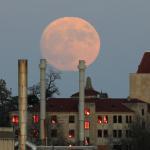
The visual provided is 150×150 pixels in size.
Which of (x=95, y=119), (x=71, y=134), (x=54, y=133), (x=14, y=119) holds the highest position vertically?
(x=95, y=119)

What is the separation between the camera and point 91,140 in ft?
500

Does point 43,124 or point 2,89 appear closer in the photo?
point 43,124

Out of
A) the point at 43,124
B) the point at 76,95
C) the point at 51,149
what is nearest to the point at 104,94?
the point at 76,95

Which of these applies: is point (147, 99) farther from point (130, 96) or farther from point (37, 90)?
point (37, 90)

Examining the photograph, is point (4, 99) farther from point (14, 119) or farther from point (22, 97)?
point (22, 97)

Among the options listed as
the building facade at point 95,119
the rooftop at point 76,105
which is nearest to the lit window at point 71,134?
the building facade at point 95,119

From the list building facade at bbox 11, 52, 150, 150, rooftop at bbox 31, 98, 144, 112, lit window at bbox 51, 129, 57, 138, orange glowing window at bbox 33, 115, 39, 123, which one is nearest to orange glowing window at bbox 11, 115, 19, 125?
building facade at bbox 11, 52, 150, 150

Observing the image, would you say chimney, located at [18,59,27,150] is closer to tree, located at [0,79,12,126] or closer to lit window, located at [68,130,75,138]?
lit window, located at [68,130,75,138]

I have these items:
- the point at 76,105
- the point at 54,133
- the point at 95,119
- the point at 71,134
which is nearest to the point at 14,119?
the point at 54,133

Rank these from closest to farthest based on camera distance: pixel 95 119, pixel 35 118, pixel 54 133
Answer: pixel 35 118
pixel 54 133
pixel 95 119

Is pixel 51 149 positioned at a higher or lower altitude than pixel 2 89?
lower

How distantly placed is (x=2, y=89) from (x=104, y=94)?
2534 centimetres

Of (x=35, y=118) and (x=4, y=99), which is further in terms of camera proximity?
(x=4, y=99)

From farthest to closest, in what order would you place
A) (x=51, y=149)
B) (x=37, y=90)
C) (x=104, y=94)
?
(x=104, y=94)
(x=37, y=90)
(x=51, y=149)
